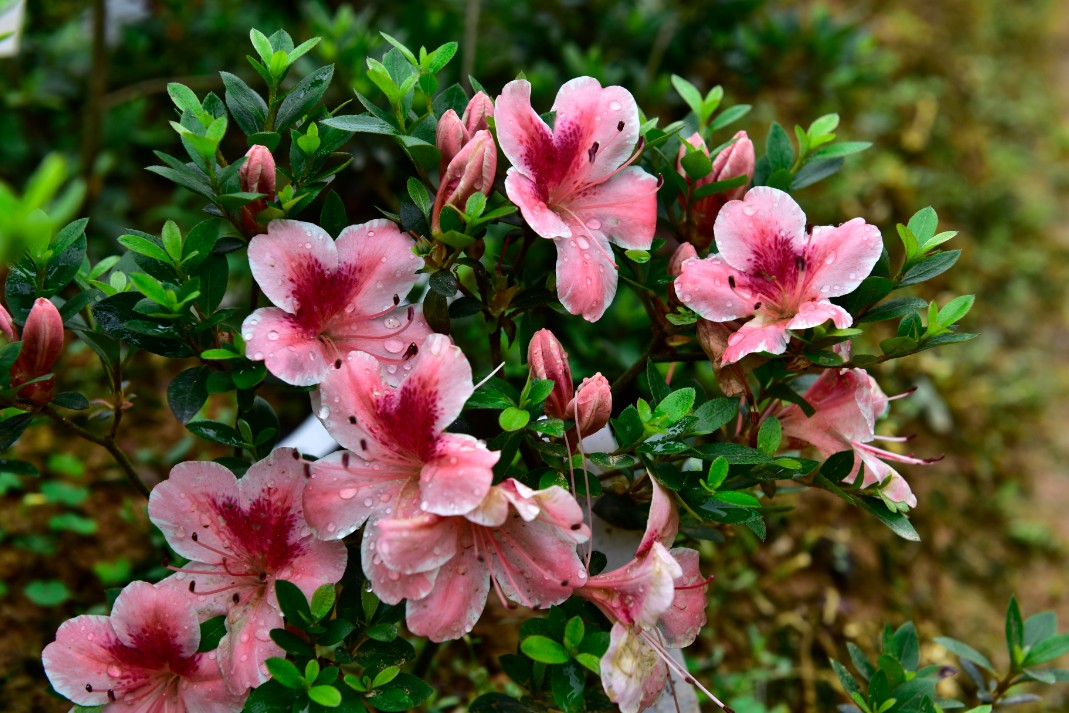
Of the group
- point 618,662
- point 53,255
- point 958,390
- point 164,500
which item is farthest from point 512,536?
point 958,390

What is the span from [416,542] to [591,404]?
26cm

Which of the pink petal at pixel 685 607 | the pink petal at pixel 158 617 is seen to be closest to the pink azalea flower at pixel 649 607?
the pink petal at pixel 685 607

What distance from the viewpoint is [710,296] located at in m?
1.10

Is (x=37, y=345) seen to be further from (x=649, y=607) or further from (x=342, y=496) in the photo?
(x=649, y=607)

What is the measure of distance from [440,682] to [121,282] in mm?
902

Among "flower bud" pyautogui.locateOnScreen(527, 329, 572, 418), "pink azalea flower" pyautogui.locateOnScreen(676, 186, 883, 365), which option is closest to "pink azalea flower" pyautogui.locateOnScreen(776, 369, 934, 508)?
"pink azalea flower" pyautogui.locateOnScreen(676, 186, 883, 365)

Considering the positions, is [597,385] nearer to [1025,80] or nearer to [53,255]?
[53,255]

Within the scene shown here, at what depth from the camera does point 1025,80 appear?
153 inches

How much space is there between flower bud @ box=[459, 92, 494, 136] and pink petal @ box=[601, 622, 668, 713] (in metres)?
0.60

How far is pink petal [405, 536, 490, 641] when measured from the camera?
0.97 m

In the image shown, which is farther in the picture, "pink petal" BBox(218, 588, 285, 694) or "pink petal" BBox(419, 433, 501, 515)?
"pink petal" BBox(218, 588, 285, 694)

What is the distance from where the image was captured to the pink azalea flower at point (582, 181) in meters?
1.07

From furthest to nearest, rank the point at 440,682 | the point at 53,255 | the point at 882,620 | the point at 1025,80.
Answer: the point at 1025,80, the point at 882,620, the point at 440,682, the point at 53,255

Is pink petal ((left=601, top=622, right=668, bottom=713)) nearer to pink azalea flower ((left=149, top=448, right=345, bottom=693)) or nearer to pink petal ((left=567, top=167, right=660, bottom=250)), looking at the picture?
pink azalea flower ((left=149, top=448, right=345, bottom=693))
